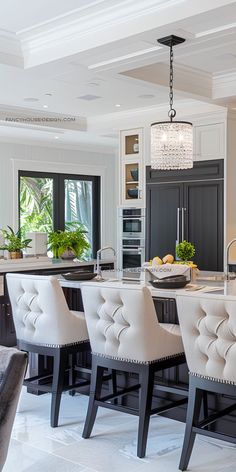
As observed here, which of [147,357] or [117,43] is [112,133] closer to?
[117,43]

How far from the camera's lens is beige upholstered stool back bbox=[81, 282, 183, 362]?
3.26 metres

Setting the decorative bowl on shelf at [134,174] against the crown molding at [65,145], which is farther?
the crown molding at [65,145]

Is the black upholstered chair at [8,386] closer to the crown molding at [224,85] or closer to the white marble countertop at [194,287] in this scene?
the white marble countertop at [194,287]

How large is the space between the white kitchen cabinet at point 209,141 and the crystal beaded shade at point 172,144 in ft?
6.97

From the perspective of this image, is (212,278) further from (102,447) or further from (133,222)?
(133,222)

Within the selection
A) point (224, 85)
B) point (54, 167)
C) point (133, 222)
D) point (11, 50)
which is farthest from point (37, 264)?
point (54, 167)

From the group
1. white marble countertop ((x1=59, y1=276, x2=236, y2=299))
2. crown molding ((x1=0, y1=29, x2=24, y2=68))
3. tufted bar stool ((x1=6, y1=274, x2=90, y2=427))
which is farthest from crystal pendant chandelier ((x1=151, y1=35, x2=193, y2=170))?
tufted bar stool ((x1=6, y1=274, x2=90, y2=427))

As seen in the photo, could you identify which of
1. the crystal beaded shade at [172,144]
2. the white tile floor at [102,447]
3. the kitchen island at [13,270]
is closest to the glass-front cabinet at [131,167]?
the kitchen island at [13,270]

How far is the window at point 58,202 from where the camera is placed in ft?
33.2

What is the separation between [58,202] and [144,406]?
301 inches

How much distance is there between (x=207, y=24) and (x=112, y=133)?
4.67m

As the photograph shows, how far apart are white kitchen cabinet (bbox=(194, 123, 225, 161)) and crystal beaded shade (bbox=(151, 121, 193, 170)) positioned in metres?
2.12

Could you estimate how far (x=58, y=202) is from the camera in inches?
419

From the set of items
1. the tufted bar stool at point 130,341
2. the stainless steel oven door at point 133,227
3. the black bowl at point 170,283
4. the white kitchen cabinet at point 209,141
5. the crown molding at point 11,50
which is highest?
the crown molding at point 11,50
